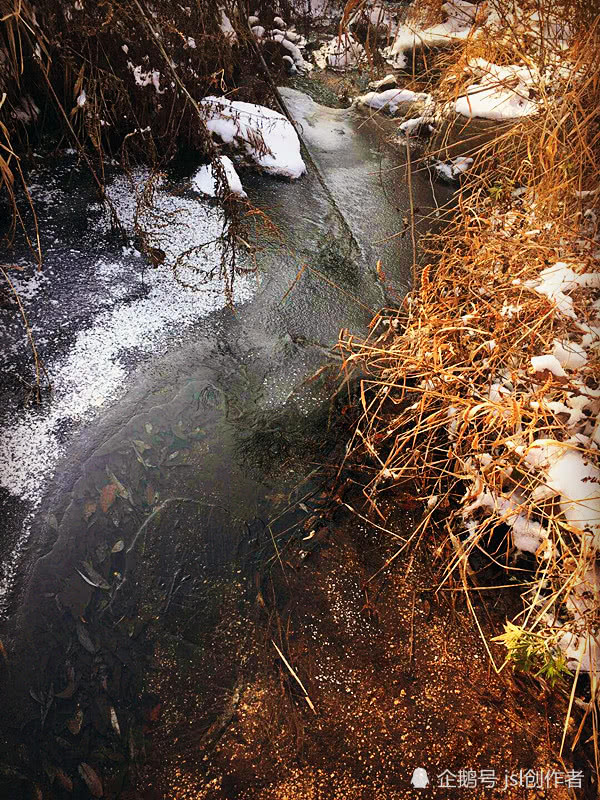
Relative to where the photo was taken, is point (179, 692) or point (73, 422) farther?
point (73, 422)

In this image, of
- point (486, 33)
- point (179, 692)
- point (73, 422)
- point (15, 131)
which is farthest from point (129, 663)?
point (15, 131)

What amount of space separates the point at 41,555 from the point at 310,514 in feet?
3.76

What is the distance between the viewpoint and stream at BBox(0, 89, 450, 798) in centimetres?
190

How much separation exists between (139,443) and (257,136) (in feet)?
10.6

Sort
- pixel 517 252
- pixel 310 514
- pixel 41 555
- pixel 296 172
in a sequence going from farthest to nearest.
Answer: pixel 296 172 < pixel 517 252 < pixel 310 514 < pixel 41 555

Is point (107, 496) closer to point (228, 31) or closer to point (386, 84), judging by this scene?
point (228, 31)

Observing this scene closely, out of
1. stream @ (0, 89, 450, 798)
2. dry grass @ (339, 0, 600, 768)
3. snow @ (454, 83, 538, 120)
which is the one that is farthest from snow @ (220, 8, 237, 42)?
dry grass @ (339, 0, 600, 768)

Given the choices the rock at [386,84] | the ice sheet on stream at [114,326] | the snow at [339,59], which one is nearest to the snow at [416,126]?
the rock at [386,84]

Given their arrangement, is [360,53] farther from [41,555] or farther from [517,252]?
[41,555]

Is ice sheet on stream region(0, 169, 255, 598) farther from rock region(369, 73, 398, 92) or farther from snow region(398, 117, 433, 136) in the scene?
rock region(369, 73, 398, 92)

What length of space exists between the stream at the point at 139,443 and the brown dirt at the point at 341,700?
0.26 ft

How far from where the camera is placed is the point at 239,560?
2248 mm

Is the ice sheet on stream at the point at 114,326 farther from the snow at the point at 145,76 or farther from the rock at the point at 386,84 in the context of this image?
the rock at the point at 386,84

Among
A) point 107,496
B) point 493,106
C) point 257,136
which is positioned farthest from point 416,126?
point 107,496
